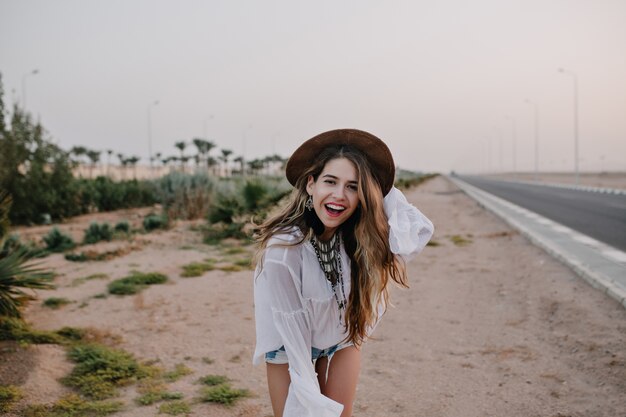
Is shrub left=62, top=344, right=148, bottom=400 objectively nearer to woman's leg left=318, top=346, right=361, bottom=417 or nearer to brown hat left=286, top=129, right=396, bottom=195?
woman's leg left=318, top=346, right=361, bottom=417

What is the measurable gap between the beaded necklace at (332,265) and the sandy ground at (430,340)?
1.47m

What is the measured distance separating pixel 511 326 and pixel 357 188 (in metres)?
3.58

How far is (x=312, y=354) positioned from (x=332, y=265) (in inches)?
16.8

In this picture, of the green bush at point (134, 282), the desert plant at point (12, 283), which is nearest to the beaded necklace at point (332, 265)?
the desert plant at point (12, 283)

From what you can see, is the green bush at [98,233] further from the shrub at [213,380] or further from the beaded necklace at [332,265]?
the beaded necklace at [332,265]

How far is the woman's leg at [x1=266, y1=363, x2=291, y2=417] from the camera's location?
2.12 m

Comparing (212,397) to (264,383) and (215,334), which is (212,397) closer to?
(264,383)

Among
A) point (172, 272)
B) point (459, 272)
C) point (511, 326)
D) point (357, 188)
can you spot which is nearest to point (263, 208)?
point (172, 272)

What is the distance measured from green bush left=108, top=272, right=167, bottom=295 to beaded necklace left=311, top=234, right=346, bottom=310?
16.5 feet

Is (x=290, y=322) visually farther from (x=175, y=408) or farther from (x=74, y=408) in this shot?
(x=74, y=408)

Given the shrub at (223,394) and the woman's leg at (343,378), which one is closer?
the woman's leg at (343,378)

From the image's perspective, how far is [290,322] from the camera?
2.05m

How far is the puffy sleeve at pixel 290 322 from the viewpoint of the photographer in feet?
6.43

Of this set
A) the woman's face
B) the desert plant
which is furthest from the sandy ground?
the woman's face
